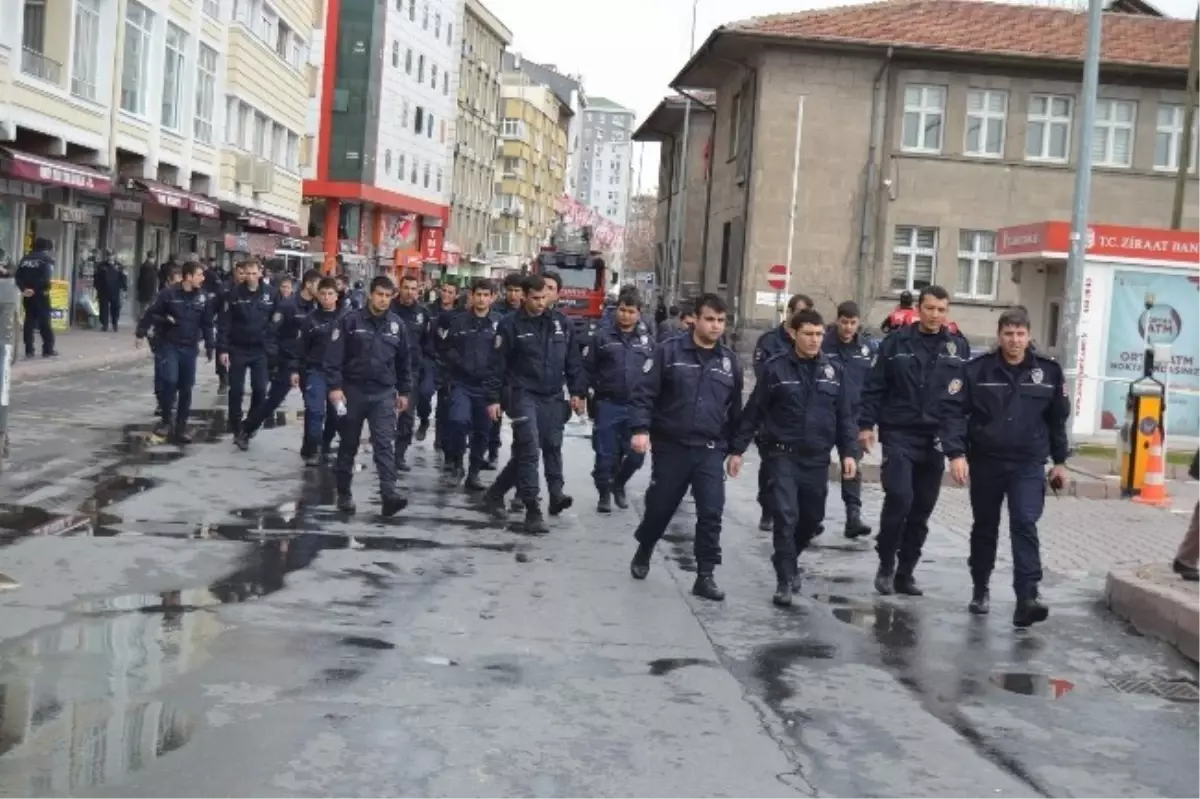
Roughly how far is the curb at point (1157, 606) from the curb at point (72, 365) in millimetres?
16123

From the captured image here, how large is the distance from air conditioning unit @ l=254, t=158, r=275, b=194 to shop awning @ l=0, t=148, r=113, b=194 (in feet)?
55.0

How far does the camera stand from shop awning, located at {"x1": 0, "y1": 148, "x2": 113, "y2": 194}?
2570 centimetres

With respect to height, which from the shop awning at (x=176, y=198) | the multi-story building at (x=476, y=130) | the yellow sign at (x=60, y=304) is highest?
the multi-story building at (x=476, y=130)

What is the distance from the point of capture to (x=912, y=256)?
132ft

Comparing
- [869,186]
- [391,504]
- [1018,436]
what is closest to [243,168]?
[869,186]

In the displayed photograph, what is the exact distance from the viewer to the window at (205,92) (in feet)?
130

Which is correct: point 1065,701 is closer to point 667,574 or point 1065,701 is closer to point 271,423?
point 667,574

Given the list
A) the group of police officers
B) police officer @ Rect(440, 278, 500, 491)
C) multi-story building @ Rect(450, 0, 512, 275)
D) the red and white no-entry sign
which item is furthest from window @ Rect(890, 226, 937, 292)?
multi-story building @ Rect(450, 0, 512, 275)

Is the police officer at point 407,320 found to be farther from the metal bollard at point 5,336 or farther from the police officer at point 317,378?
the metal bollard at point 5,336

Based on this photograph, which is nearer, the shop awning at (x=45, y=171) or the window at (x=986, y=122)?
the shop awning at (x=45, y=171)

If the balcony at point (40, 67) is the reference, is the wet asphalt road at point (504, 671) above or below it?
below

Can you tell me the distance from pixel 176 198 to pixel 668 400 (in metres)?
27.4

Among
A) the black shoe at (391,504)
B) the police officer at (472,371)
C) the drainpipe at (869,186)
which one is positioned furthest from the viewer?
the drainpipe at (869,186)

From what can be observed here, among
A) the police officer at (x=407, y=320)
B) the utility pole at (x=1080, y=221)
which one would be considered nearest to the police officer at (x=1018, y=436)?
the police officer at (x=407, y=320)
